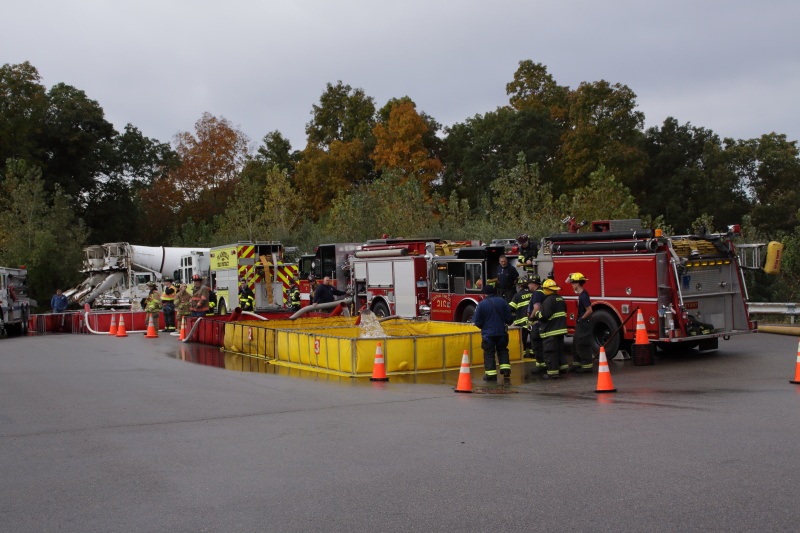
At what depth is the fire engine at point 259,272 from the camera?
93.9ft

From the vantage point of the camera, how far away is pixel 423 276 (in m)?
22.9

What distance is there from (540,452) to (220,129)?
199 feet

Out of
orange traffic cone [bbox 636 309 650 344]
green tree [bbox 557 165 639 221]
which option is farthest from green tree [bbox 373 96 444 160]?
orange traffic cone [bbox 636 309 650 344]

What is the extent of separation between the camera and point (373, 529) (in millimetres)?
5461

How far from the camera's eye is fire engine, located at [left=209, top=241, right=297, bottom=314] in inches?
1127

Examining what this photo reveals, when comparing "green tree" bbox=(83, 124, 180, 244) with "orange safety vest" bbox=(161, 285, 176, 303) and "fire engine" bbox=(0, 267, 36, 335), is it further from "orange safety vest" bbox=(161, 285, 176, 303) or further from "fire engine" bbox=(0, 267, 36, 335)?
"orange safety vest" bbox=(161, 285, 176, 303)

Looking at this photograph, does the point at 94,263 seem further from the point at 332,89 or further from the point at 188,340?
the point at 332,89

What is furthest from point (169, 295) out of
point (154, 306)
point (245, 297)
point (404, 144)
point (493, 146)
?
point (493, 146)

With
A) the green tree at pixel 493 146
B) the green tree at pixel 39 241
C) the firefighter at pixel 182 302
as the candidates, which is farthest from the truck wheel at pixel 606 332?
the green tree at pixel 493 146

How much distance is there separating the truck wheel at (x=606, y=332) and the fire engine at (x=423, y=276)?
13.5 feet

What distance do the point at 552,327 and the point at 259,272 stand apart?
55.7ft

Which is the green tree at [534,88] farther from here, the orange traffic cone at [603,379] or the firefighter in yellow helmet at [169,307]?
the orange traffic cone at [603,379]

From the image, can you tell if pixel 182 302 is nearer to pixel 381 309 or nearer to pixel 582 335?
pixel 381 309

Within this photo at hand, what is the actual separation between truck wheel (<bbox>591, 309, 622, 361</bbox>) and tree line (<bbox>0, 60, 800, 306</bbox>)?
1922 cm
